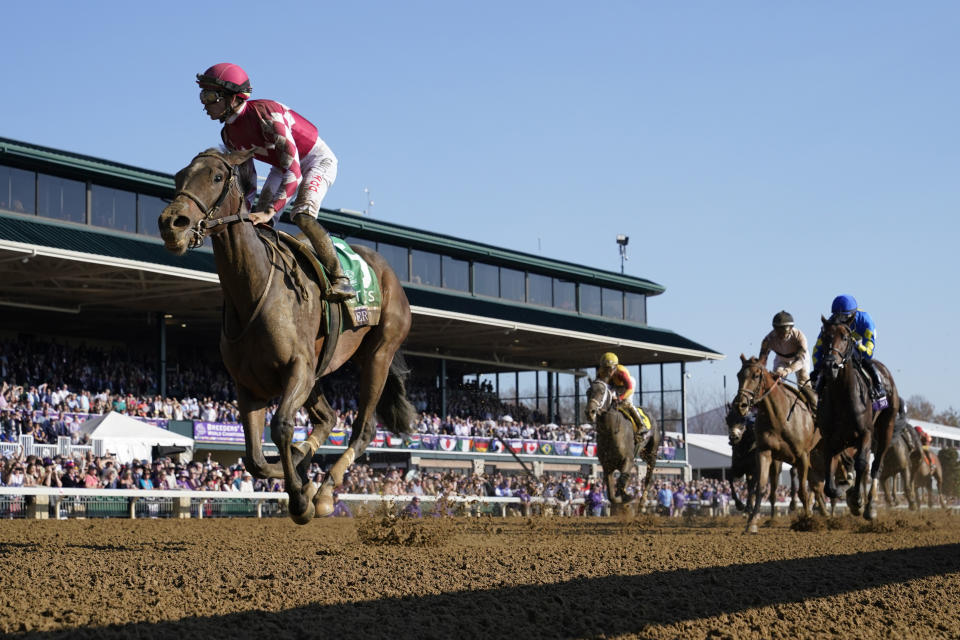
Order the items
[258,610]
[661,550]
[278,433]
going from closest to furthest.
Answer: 1. [258,610]
2. [278,433]
3. [661,550]

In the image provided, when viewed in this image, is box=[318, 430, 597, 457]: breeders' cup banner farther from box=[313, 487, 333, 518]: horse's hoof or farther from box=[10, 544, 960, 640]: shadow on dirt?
box=[10, 544, 960, 640]: shadow on dirt

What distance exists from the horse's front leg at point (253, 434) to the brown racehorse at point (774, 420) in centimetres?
713

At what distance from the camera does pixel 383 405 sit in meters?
9.23

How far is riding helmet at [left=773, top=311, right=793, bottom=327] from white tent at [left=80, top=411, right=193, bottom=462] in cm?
1368

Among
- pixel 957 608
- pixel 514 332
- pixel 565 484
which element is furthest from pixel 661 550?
pixel 514 332

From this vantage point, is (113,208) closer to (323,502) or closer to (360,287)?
(360,287)

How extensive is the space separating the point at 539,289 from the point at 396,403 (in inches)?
1470

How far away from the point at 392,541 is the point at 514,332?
99.3 feet

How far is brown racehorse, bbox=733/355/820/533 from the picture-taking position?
13.1 meters

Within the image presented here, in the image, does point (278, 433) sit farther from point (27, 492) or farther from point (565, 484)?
point (565, 484)

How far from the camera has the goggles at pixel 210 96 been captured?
7.23 meters

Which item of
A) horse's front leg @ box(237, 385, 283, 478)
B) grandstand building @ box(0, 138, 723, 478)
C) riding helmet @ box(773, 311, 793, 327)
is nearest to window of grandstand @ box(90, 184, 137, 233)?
grandstand building @ box(0, 138, 723, 478)

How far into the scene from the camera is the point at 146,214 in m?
32.4

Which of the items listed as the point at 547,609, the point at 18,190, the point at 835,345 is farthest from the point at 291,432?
the point at 18,190
